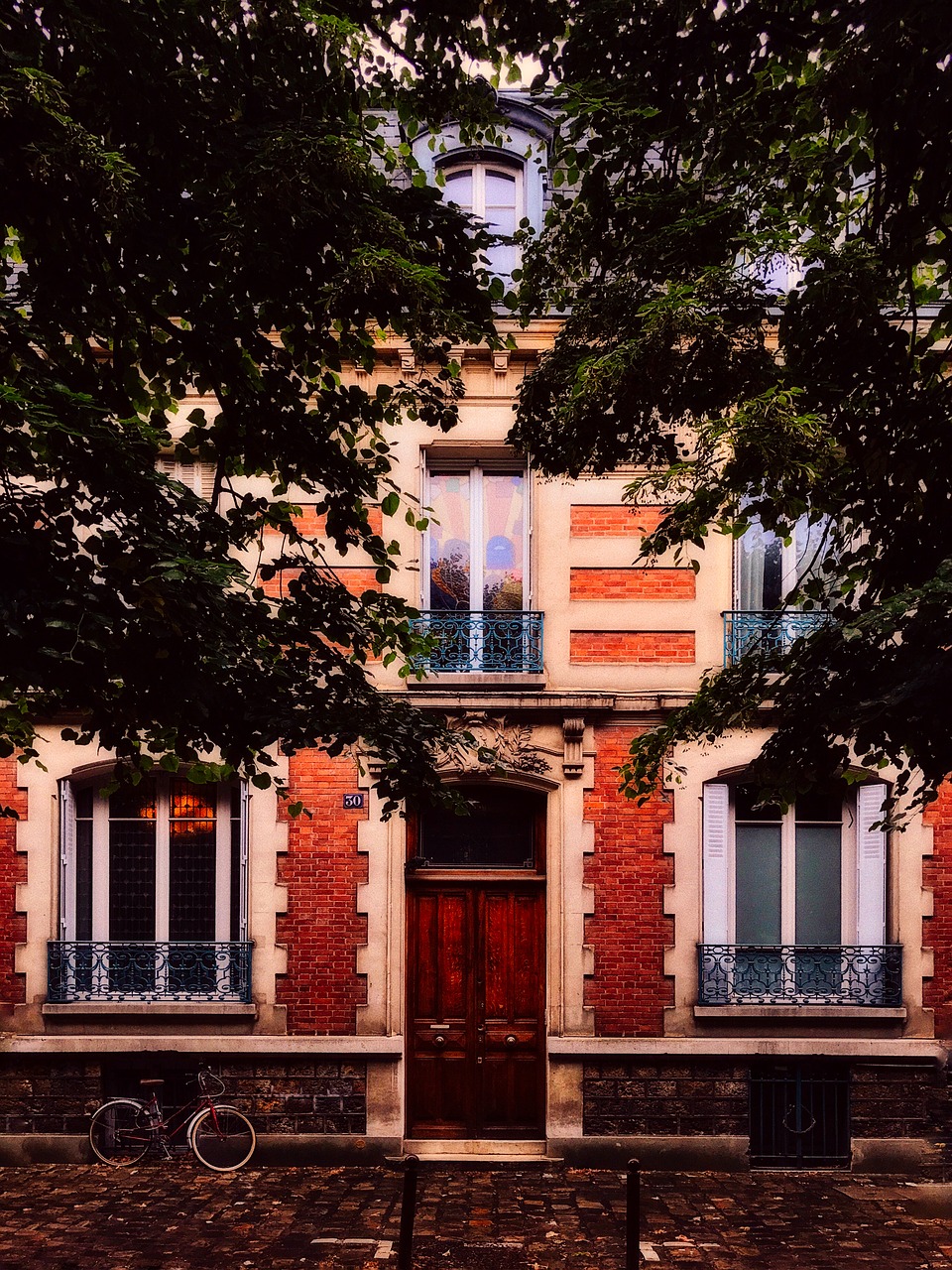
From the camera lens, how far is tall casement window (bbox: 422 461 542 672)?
34.3 ft

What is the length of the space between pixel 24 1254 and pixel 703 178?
8.91m

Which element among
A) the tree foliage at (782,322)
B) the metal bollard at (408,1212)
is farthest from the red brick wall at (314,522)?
the metal bollard at (408,1212)

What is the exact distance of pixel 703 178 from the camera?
618cm

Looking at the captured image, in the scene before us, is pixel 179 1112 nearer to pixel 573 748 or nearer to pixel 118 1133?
pixel 118 1133

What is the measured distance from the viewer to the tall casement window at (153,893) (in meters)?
10.2

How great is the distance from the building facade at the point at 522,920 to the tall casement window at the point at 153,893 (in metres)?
0.03

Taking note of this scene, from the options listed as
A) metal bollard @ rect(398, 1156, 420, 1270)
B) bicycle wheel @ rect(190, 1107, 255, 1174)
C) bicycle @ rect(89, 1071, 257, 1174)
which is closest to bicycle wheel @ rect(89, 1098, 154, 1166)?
bicycle @ rect(89, 1071, 257, 1174)

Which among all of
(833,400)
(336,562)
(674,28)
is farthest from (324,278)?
(336,562)

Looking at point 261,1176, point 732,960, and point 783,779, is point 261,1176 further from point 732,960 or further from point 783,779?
point 783,779

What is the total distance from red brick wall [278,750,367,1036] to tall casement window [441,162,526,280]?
5.60 meters

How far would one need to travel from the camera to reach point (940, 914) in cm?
1016

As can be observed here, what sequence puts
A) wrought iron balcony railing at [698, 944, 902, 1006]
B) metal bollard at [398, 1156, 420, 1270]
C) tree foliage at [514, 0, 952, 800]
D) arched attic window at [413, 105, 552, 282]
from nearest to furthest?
1. tree foliage at [514, 0, 952, 800]
2. metal bollard at [398, 1156, 420, 1270]
3. wrought iron balcony railing at [698, 944, 902, 1006]
4. arched attic window at [413, 105, 552, 282]

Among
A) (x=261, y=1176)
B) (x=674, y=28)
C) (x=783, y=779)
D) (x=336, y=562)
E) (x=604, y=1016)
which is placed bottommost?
(x=261, y=1176)

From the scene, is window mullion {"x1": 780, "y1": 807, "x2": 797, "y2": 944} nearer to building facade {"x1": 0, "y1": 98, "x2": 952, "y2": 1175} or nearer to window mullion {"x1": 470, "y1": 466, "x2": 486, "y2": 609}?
building facade {"x1": 0, "y1": 98, "x2": 952, "y2": 1175}
